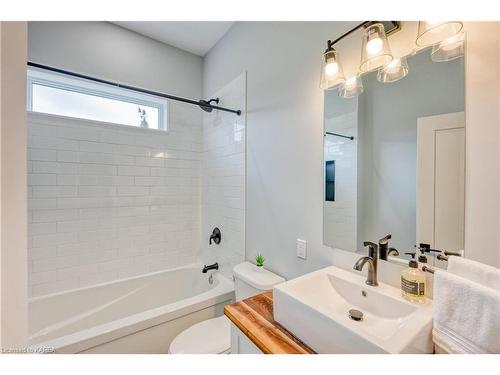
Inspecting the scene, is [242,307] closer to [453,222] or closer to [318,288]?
[318,288]

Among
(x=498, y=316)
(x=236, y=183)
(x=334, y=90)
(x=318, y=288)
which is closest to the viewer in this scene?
(x=498, y=316)

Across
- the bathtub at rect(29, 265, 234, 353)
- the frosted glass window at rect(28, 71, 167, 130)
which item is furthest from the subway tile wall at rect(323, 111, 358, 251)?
the frosted glass window at rect(28, 71, 167, 130)

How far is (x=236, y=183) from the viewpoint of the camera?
1856 mm

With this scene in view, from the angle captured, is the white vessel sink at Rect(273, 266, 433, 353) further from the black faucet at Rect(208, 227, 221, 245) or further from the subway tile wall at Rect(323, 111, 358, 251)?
the black faucet at Rect(208, 227, 221, 245)

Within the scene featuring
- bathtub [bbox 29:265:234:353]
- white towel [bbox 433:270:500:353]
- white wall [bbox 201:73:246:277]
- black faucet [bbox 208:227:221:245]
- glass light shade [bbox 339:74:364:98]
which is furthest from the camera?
black faucet [bbox 208:227:221:245]

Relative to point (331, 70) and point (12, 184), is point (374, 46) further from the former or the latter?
point (12, 184)

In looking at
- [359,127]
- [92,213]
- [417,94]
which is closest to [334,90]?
[359,127]

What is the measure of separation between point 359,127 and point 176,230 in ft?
6.39

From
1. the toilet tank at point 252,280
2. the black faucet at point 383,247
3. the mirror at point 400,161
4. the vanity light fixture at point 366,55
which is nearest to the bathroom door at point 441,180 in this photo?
the mirror at point 400,161

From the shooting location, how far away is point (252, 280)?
136 cm

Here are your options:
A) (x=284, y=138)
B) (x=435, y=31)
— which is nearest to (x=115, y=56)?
(x=284, y=138)

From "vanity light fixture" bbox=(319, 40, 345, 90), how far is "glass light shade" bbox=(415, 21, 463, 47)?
0.30m

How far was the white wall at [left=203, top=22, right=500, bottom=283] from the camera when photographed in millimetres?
694

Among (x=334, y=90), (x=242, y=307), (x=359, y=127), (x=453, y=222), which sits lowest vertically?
(x=242, y=307)
